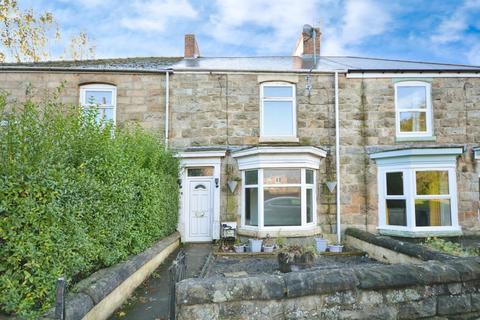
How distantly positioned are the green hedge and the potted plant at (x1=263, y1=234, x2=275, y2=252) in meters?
4.83

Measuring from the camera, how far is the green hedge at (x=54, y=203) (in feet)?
10.0

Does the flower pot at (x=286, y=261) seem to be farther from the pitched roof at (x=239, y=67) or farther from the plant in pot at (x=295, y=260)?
the pitched roof at (x=239, y=67)

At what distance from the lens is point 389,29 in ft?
60.7

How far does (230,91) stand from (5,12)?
51.3 ft

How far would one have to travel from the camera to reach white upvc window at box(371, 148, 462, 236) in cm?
1011

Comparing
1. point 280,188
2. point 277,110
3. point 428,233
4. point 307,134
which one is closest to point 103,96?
point 277,110

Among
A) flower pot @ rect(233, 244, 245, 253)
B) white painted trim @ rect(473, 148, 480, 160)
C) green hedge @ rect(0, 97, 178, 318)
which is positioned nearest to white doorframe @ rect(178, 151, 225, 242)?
flower pot @ rect(233, 244, 245, 253)

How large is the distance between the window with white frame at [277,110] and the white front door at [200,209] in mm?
2835

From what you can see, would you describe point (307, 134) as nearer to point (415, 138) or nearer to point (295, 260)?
point (415, 138)

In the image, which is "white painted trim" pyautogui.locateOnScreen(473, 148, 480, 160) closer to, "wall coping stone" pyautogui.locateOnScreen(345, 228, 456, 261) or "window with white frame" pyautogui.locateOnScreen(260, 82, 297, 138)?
"wall coping stone" pyautogui.locateOnScreen(345, 228, 456, 261)

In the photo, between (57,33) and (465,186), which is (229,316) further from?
(57,33)

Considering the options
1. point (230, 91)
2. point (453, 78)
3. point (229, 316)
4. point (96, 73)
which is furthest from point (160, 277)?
point (453, 78)

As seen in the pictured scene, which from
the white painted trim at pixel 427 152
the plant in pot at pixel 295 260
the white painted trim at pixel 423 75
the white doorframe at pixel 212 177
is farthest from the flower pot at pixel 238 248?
the white painted trim at pixel 423 75

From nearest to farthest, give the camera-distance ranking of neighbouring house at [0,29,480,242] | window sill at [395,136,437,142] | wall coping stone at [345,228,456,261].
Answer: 1. wall coping stone at [345,228,456,261]
2. neighbouring house at [0,29,480,242]
3. window sill at [395,136,437,142]
